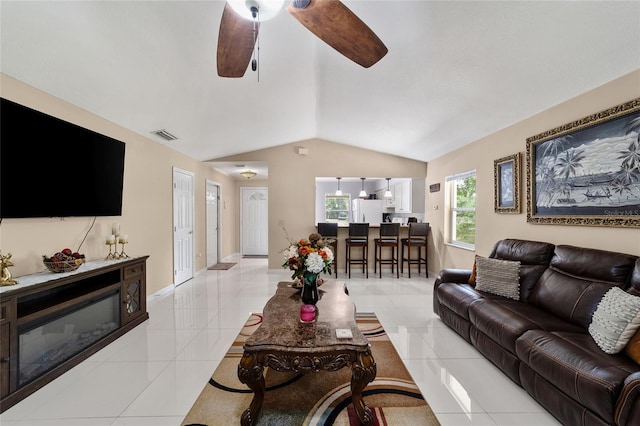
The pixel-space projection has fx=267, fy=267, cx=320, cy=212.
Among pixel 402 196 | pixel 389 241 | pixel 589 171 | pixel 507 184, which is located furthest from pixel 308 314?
pixel 402 196

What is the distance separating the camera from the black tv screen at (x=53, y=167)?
6.51 ft

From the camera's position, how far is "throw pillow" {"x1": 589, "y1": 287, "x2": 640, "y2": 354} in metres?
1.56

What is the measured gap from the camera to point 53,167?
2312mm

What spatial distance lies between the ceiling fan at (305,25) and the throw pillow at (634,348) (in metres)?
2.17

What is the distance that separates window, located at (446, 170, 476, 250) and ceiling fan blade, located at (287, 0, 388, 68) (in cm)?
331

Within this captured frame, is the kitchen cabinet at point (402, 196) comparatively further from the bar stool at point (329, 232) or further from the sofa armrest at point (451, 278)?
the sofa armrest at point (451, 278)

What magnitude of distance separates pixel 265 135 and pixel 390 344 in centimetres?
376

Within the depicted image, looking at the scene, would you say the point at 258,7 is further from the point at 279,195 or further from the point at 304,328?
the point at 279,195

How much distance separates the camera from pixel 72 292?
2.37 m

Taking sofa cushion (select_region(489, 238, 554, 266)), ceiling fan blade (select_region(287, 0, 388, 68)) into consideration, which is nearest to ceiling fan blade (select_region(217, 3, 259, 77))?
ceiling fan blade (select_region(287, 0, 388, 68))

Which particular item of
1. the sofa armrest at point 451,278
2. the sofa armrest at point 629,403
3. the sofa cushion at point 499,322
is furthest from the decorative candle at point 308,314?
the sofa armrest at point 451,278

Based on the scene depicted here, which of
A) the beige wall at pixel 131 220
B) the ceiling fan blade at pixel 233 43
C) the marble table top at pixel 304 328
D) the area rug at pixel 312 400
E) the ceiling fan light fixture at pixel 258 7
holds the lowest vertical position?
the area rug at pixel 312 400

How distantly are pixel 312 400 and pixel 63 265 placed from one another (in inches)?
90.6

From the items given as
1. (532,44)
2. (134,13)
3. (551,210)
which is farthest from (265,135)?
(551,210)
